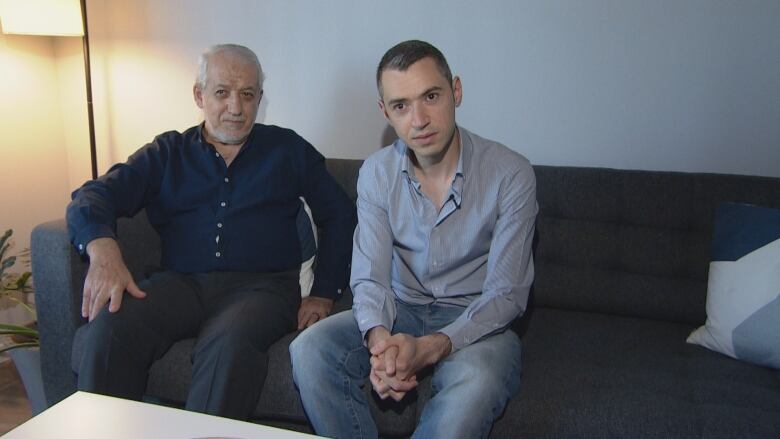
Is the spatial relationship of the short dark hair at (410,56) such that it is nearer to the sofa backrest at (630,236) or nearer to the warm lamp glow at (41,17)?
the sofa backrest at (630,236)

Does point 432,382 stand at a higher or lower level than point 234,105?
lower

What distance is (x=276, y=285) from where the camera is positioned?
1.85 m

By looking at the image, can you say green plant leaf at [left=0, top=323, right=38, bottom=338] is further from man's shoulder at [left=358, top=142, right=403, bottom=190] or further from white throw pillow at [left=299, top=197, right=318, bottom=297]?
man's shoulder at [left=358, top=142, right=403, bottom=190]

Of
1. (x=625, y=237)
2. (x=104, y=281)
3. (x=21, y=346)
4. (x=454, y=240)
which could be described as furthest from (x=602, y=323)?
(x=21, y=346)

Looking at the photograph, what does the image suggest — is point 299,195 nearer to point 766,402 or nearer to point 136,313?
point 136,313

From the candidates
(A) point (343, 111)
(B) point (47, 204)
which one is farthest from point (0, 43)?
(A) point (343, 111)

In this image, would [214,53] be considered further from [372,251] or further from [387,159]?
[372,251]

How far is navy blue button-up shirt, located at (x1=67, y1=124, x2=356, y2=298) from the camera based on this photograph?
1.90m

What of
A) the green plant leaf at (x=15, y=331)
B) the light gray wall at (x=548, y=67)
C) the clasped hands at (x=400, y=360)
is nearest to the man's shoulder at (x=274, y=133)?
the light gray wall at (x=548, y=67)

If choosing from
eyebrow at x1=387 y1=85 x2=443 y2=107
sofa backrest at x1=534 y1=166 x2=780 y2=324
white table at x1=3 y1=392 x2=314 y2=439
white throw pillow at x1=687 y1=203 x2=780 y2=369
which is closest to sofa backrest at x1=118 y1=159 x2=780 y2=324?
sofa backrest at x1=534 y1=166 x2=780 y2=324

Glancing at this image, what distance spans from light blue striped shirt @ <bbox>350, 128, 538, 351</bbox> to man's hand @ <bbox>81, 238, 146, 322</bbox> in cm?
59

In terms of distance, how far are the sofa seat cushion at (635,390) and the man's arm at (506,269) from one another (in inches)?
6.0

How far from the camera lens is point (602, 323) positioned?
184cm

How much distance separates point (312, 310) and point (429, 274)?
39cm
